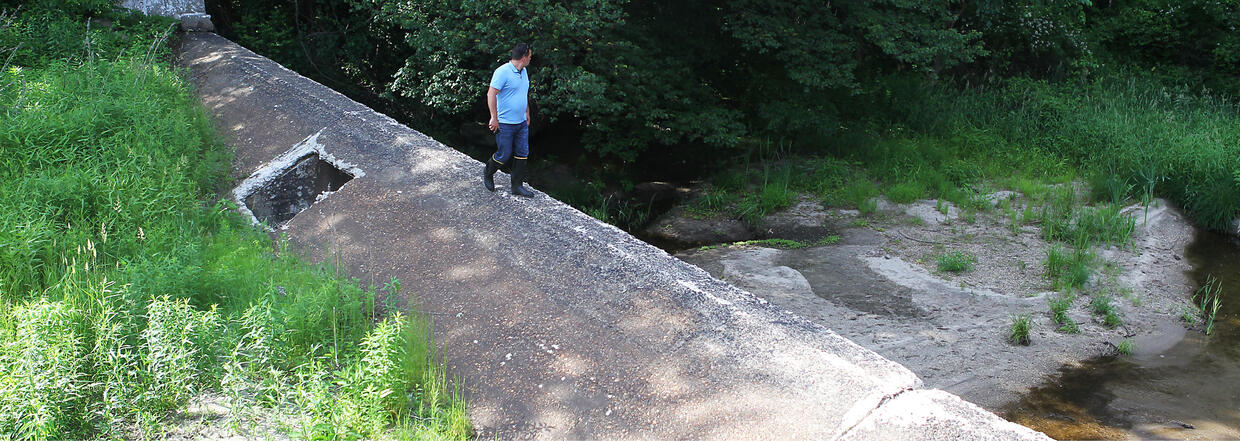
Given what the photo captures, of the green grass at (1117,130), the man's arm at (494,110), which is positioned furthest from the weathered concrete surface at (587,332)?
the green grass at (1117,130)

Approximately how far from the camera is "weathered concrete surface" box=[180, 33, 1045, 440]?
10.9 ft

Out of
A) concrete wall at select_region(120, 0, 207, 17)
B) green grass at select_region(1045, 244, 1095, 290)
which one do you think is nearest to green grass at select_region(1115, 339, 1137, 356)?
green grass at select_region(1045, 244, 1095, 290)

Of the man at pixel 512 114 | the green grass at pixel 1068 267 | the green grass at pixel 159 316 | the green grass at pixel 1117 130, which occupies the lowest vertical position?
the green grass at pixel 1068 267

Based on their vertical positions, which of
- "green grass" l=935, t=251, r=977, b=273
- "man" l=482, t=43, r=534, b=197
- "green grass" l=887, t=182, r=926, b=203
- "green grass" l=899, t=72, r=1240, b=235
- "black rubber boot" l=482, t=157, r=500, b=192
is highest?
"man" l=482, t=43, r=534, b=197

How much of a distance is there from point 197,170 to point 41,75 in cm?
278

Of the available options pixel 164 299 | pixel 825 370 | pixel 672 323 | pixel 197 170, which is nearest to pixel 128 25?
pixel 197 170

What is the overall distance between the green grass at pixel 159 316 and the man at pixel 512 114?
55.9 inches

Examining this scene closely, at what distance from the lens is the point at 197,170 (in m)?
6.20

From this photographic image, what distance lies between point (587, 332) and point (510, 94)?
205 cm

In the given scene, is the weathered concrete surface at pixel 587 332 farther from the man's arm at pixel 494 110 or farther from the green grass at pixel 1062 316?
the green grass at pixel 1062 316

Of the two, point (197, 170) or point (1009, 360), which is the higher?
point (197, 170)

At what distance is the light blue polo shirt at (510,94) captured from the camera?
5387mm

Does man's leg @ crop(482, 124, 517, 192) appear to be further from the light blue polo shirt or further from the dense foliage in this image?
the dense foliage

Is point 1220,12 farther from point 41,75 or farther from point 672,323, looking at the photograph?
point 41,75
